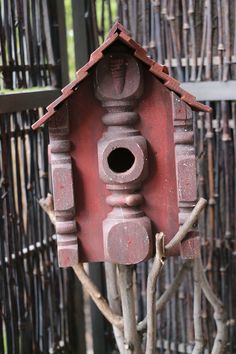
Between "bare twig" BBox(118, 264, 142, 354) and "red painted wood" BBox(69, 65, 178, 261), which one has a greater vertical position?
"red painted wood" BBox(69, 65, 178, 261)

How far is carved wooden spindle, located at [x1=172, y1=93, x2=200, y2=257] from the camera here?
4.60 feet

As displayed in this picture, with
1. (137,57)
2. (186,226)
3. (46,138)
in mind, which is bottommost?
(186,226)

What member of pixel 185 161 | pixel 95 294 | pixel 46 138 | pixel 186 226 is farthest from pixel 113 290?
pixel 46 138

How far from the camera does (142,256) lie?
145cm

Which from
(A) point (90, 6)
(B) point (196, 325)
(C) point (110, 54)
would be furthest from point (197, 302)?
(A) point (90, 6)

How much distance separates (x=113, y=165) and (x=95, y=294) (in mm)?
367

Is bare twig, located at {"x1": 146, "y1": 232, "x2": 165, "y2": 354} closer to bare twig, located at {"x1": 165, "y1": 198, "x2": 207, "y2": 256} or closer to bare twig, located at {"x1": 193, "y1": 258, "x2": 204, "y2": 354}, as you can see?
bare twig, located at {"x1": 165, "y1": 198, "x2": 207, "y2": 256}

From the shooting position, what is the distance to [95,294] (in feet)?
5.13

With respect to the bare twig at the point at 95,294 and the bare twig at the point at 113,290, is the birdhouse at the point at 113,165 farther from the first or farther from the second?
the bare twig at the point at 113,290

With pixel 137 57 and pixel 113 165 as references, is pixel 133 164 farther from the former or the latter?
pixel 137 57

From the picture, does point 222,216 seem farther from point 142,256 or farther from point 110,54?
point 110,54

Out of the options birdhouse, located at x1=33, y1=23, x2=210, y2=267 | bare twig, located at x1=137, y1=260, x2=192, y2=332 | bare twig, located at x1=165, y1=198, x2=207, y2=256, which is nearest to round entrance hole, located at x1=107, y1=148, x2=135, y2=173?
birdhouse, located at x1=33, y1=23, x2=210, y2=267

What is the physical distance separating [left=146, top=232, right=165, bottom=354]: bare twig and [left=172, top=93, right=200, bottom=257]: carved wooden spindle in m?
0.09

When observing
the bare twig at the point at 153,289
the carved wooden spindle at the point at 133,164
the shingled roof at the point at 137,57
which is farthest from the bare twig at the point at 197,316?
the shingled roof at the point at 137,57
